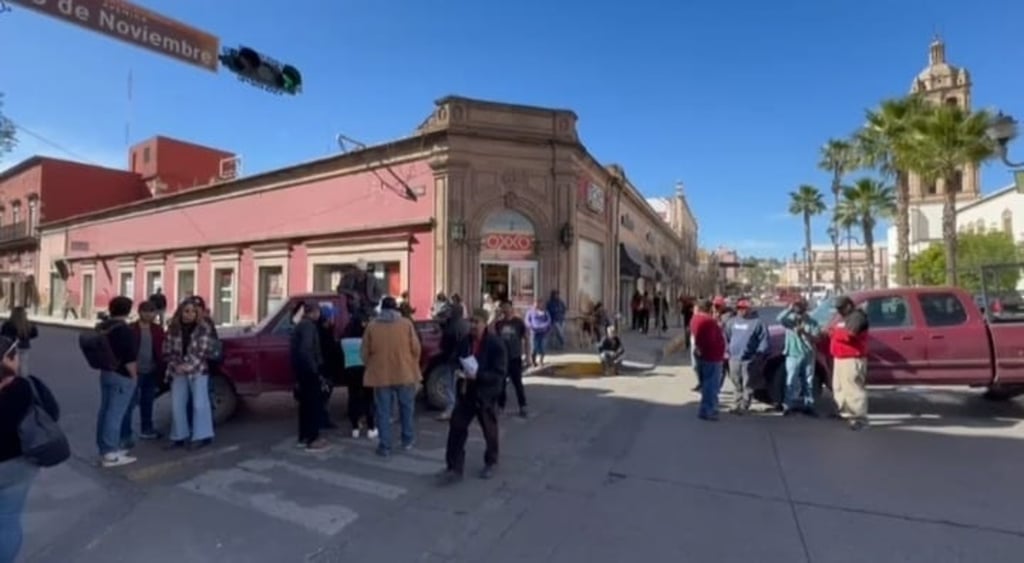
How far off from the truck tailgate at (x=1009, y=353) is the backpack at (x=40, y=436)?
10760 millimetres

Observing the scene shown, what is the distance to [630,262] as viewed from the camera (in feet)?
78.3

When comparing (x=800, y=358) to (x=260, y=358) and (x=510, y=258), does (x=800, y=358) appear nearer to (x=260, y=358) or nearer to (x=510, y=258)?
(x=260, y=358)

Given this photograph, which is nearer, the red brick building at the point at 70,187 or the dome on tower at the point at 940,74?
the red brick building at the point at 70,187

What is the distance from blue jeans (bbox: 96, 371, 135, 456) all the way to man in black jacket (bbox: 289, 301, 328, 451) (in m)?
1.66

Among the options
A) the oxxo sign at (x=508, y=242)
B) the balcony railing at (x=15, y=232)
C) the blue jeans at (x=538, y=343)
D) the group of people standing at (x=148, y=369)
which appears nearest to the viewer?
the group of people standing at (x=148, y=369)

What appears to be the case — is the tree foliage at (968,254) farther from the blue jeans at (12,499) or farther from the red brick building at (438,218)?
the blue jeans at (12,499)

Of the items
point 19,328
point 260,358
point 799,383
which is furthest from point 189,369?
point 799,383

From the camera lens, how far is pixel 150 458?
6449mm

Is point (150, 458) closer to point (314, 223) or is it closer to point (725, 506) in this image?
point (725, 506)

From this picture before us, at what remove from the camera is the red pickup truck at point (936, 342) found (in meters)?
8.44

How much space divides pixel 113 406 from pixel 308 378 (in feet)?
6.28

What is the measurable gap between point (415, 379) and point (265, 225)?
18043 millimetres

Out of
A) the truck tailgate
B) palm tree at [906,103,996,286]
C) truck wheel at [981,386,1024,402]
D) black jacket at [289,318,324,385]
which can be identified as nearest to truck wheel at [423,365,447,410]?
black jacket at [289,318,324,385]

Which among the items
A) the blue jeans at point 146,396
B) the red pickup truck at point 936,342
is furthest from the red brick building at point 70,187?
the red pickup truck at point 936,342
